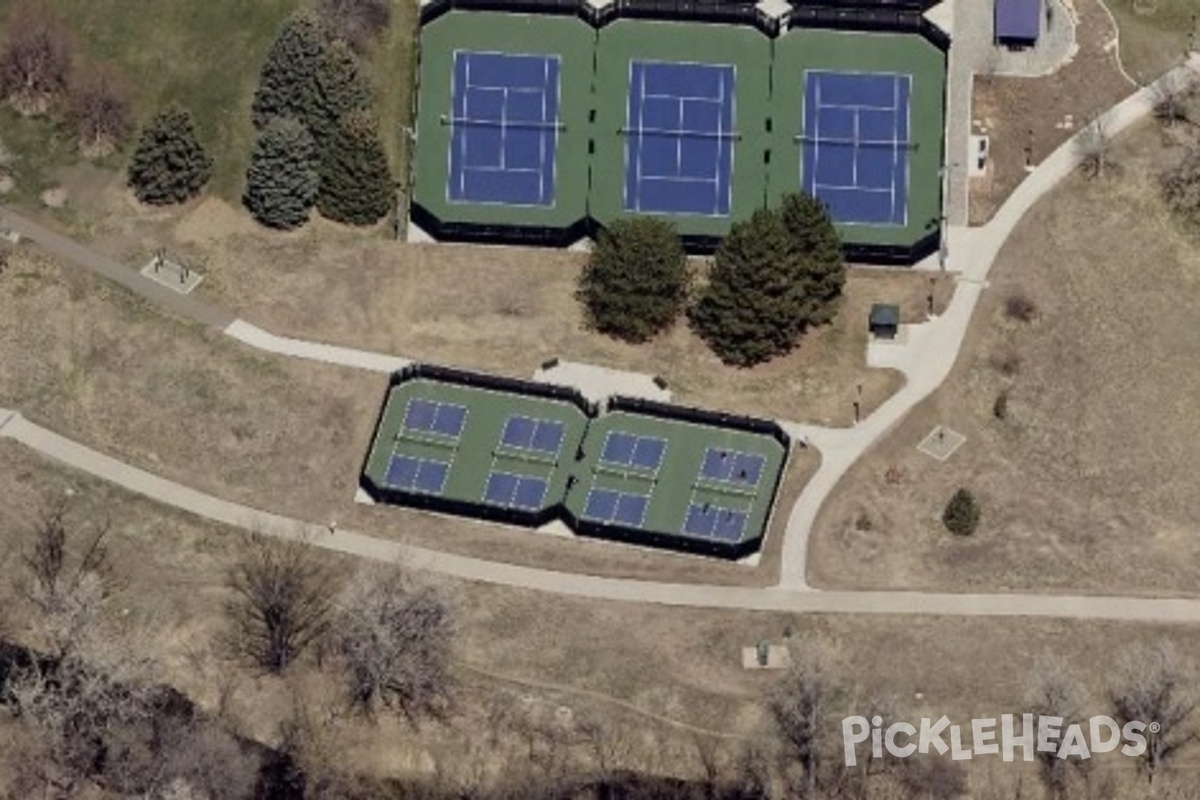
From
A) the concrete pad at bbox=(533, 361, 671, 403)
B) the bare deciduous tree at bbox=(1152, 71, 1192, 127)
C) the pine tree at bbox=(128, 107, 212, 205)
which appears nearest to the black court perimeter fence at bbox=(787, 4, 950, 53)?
the bare deciduous tree at bbox=(1152, 71, 1192, 127)

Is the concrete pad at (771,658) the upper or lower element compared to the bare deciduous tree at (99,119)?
lower

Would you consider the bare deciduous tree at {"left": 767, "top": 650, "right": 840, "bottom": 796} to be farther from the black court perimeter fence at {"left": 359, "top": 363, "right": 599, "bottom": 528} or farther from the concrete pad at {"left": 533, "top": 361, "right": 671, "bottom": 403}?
the concrete pad at {"left": 533, "top": 361, "right": 671, "bottom": 403}

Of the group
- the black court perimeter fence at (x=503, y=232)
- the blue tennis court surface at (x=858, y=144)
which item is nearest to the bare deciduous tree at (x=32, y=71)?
the black court perimeter fence at (x=503, y=232)

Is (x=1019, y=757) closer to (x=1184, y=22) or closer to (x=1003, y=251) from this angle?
(x=1003, y=251)

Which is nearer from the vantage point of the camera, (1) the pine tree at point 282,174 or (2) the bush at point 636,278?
(2) the bush at point 636,278

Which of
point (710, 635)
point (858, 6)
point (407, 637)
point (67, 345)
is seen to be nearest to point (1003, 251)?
point (858, 6)

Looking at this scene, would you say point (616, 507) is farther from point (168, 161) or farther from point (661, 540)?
point (168, 161)

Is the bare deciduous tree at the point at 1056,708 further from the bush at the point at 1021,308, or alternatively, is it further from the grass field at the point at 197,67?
the grass field at the point at 197,67
